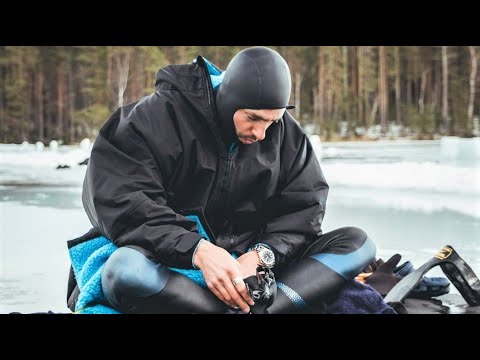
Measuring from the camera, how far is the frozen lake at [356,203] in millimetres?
3021

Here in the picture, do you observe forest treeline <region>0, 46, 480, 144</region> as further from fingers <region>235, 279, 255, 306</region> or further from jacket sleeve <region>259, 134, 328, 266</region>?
fingers <region>235, 279, 255, 306</region>

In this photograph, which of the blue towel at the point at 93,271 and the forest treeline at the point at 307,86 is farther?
the forest treeline at the point at 307,86

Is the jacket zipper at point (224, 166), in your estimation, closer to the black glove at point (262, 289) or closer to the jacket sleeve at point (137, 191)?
the jacket sleeve at point (137, 191)

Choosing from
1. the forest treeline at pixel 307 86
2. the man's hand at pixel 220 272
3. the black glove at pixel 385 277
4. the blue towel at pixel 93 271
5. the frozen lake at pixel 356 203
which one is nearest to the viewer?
the man's hand at pixel 220 272

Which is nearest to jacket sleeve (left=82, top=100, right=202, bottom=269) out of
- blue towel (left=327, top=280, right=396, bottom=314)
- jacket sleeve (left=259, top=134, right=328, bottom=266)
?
jacket sleeve (left=259, top=134, right=328, bottom=266)

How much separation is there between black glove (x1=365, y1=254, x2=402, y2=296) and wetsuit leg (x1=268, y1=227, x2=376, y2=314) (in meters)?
0.33

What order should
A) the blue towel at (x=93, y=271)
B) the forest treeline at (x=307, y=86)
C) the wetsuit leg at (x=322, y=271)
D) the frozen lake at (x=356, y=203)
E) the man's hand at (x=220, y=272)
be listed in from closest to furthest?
the man's hand at (x=220, y=272) → the blue towel at (x=93, y=271) → the wetsuit leg at (x=322, y=271) → the frozen lake at (x=356, y=203) → the forest treeline at (x=307, y=86)

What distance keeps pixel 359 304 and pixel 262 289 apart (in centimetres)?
35

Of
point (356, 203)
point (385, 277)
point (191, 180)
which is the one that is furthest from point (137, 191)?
point (356, 203)

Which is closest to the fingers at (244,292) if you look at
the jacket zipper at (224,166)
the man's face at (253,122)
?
the jacket zipper at (224,166)

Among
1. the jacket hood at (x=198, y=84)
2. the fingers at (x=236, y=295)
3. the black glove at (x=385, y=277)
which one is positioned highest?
the jacket hood at (x=198, y=84)

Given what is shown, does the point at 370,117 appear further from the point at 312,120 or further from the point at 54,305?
the point at 54,305

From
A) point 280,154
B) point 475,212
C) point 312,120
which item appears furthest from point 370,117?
point 280,154

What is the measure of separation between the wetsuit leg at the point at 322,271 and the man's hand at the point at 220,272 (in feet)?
0.53
